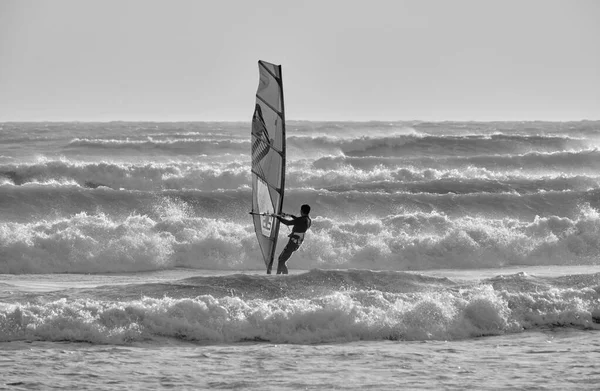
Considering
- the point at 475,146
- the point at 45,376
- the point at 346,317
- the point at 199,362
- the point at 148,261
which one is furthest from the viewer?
the point at 475,146

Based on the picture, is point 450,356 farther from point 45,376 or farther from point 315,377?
point 45,376

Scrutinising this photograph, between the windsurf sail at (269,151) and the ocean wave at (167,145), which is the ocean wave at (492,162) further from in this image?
the windsurf sail at (269,151)

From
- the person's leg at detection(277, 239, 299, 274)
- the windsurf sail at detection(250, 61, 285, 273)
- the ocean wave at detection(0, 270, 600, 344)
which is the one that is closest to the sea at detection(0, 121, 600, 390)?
the ocean wave at detection(0, 270, 600, 344)

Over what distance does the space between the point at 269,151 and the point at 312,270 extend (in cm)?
166

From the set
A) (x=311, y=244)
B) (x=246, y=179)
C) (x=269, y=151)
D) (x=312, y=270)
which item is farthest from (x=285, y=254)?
(x=246, y=179)

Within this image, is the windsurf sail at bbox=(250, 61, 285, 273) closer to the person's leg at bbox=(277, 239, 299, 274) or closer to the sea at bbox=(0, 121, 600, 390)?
the person's leg at bbox=(277, 239, 299, 274)

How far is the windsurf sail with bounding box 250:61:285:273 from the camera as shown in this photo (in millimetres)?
12891

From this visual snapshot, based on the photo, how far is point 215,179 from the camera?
26000mm

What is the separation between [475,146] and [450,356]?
24717mm

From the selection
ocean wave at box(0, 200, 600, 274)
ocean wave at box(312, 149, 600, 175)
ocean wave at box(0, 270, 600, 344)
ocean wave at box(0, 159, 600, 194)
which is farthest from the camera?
ocean wave at box(312, 149, 600, 175)

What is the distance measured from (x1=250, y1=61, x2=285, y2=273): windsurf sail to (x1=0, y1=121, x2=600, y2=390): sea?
1.14 metres

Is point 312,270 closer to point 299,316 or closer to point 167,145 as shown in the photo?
point 299,316

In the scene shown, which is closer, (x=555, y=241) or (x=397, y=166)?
(x=555, y=241)

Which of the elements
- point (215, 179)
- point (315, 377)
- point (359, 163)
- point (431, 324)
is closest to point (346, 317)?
point (431, 324)
